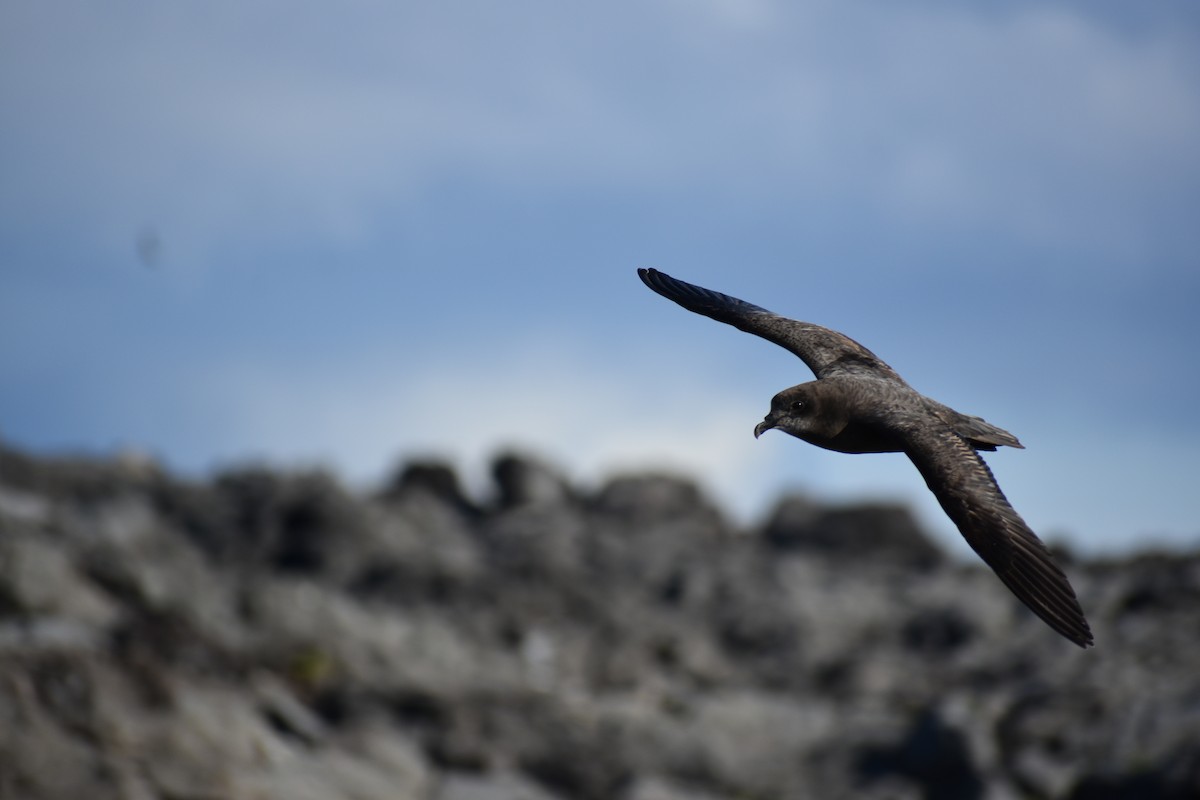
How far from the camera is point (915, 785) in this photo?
24094 mm

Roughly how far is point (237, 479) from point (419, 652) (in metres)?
10.4

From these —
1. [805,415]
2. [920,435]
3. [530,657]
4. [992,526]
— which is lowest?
[992,526]

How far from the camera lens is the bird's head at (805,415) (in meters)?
12.6

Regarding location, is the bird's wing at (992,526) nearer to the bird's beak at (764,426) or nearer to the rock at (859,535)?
the bird's beak at (764,426)

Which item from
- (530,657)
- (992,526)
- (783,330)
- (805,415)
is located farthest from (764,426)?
(530,657)

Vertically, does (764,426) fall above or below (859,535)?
below

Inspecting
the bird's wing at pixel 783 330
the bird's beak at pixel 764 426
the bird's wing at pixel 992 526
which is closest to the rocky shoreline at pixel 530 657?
the bird's wing at pixel 783 330

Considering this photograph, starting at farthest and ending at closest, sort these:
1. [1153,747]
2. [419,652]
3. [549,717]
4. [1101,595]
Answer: [1101,595], [419,652], [549,717], [1153,747]

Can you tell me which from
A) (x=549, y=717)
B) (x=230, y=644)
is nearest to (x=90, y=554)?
(x=230, y=644)

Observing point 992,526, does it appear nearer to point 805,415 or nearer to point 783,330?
point 805,415

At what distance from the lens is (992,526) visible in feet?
37.2

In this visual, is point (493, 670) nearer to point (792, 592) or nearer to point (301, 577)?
point (301, 577)

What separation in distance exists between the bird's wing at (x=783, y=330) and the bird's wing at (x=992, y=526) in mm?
1902

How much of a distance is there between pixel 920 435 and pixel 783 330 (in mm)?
3112
